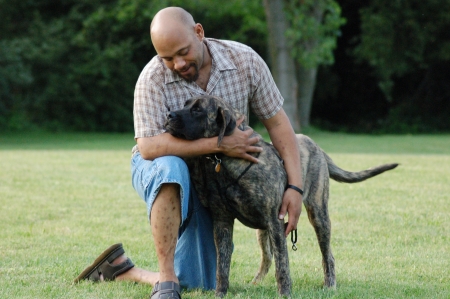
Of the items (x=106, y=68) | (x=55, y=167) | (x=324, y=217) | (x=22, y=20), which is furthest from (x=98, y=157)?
(x=22, y=20)

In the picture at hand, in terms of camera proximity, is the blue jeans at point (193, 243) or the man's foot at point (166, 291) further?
the blue jeans at point (193, 243)

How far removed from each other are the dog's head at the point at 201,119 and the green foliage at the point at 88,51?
22.4 meters

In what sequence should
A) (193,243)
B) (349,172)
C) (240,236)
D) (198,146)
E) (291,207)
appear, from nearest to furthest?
(198,146) < (291,207) < (193,243) < (349,172) < (240,236)

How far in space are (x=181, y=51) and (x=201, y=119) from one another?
471 millimetres

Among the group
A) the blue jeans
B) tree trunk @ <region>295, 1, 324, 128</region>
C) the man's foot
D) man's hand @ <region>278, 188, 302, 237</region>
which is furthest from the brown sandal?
tree trunk @ <region>295, 1, 324, 128</region>

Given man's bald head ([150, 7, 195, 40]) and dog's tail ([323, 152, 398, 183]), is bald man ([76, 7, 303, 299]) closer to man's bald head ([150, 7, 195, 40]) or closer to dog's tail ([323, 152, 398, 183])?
man's bald head ([150, 7, 195, 40])

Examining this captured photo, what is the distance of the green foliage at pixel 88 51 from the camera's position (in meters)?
26.7

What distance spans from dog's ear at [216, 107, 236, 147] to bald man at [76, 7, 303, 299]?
44 mm

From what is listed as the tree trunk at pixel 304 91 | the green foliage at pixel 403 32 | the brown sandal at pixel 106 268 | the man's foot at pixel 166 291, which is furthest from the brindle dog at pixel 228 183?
the green foliage at pixel 403 32

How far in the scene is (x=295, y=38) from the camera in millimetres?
23484

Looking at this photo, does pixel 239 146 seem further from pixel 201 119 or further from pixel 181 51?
pixel 181 51

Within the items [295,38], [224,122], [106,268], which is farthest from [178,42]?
[295,38]

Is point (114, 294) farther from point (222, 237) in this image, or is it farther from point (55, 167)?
point (55, 167)

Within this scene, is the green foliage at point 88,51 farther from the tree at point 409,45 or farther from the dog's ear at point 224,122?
the dog's ear at point 224,122
